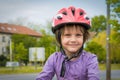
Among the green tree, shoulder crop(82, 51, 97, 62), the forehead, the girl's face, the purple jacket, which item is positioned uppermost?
the forehead

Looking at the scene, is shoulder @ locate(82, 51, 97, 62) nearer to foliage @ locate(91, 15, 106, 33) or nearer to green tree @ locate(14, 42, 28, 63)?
green tree @ locate(14, 42, 28, 63)

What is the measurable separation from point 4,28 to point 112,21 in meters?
73.0

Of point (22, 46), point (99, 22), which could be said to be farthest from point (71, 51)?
point (99, 22)

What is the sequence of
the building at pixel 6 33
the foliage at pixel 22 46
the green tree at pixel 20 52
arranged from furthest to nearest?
the building at pixel 6 33 → the foliage at pixel 22 46 → the green tree at pixel 20 52

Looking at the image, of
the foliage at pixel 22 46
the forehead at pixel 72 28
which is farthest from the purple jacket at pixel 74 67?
the foliage at pixel 22 46

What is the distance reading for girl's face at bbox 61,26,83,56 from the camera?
312 centimetres

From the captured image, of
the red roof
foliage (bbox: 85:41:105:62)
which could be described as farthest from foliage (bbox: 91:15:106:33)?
the red roof

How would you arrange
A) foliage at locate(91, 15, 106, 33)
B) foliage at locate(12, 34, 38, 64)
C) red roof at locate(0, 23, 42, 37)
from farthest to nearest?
red roof at locate(0, 23, 42, 37) < foliage at locate(91, 15, 106, 33) < foliage at locate(12, 34, 38, 64)

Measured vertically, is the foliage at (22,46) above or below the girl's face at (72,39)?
below

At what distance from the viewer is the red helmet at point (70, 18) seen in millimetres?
3115

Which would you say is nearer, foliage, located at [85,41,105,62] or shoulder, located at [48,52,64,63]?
shoulder, located at [48,52,64,63]

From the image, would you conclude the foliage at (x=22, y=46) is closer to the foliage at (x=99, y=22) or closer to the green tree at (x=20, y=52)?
the green tree at (x=20, y=52)

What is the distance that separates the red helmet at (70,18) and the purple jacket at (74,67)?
266mm

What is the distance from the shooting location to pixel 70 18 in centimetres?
312
